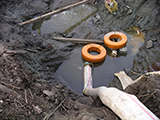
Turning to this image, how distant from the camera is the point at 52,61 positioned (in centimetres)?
572

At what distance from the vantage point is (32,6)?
856 centimetres

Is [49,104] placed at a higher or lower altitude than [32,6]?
lower

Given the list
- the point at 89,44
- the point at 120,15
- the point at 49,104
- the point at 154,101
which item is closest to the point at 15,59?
the point at 49,104

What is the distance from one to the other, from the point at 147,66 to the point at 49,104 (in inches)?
174

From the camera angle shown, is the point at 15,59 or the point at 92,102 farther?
the point at 15,59

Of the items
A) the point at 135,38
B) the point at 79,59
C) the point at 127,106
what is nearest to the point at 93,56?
the point at 79,59

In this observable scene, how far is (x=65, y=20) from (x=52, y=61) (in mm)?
3582

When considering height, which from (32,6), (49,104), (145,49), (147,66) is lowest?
(49,104)

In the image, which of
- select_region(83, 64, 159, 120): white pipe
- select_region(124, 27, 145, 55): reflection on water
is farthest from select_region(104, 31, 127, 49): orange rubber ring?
select_region(83, 64, 159, 120): white pipe

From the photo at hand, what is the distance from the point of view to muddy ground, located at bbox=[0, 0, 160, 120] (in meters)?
2.67

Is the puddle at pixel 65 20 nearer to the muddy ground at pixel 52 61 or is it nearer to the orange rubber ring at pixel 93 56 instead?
the muddy ground at pixel 52 61

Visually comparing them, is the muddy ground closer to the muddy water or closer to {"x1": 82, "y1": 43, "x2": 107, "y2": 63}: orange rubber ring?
the muddy water

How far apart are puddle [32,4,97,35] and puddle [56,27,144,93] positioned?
2.07 metres

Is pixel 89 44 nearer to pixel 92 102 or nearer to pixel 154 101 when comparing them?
pixel 92 102
